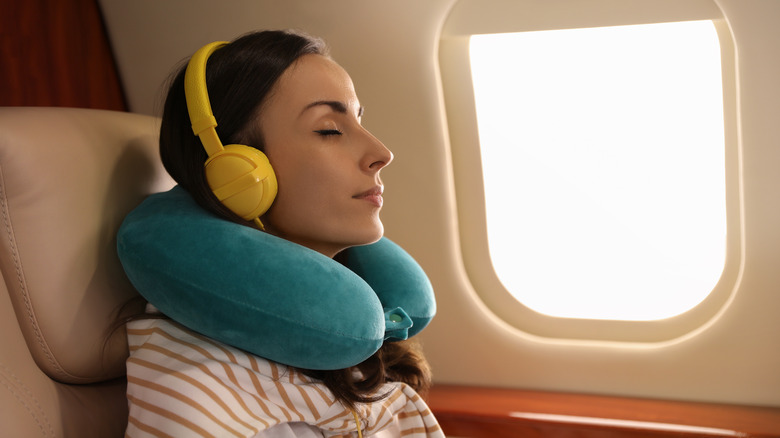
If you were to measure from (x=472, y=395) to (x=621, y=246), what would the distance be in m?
0.59

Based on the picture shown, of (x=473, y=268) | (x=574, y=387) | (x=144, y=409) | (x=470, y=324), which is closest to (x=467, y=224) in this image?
(x=473, y=268)

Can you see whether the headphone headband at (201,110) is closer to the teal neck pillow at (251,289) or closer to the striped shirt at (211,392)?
the teal neck pillow at (251,289)

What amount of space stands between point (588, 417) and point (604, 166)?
662 millimetres

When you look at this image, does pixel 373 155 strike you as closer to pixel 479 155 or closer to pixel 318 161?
pixel 318 161

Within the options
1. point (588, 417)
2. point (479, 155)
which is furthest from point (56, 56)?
point (588, 417)

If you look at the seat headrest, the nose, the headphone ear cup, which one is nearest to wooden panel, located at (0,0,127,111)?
the seat headrest

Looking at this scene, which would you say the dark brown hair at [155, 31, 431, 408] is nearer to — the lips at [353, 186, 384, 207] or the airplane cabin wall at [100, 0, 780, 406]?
the lips at [353, 186, 384, 207]

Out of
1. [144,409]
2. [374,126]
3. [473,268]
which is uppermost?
[374,126]

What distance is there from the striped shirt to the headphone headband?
1.00 ft


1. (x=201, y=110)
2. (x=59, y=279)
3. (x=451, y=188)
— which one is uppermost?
(x=451, y=188)

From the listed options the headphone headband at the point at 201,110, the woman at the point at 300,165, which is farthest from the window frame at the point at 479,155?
the headphone headband at the point at 201,110

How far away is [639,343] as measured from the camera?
180 cm

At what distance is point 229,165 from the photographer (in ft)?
3.56

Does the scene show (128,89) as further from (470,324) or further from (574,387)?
(574,387)
